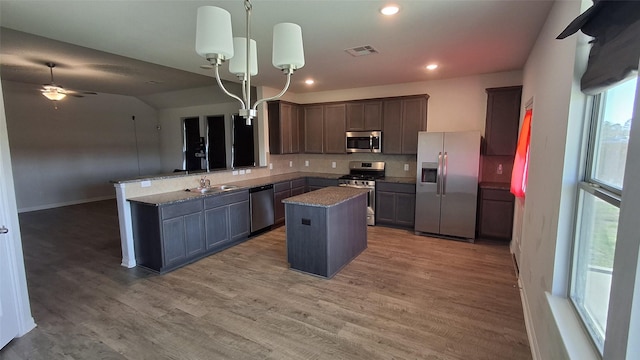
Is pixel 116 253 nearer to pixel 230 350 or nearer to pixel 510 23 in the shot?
pixel 230 350

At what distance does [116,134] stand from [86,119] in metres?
0.76

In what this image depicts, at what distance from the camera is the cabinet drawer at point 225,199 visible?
3961 mm

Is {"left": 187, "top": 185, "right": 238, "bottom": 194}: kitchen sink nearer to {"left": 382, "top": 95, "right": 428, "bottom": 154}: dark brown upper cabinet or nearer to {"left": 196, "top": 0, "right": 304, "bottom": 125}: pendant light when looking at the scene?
{"left": 196, "top": 0, "right": 304, "bottom": 125}: pendant light

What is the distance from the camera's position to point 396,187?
5148mm

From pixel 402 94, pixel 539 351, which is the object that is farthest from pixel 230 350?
pixel 402 94

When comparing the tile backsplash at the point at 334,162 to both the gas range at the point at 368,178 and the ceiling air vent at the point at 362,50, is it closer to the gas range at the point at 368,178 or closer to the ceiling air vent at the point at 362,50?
the gas range at the point at 368,178

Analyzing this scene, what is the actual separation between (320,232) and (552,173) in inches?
84.8

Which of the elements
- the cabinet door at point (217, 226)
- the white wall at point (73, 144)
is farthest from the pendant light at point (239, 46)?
the white wall at point (73, 144)

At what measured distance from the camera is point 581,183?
156cm

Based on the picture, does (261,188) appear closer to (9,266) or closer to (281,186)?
(281,186)

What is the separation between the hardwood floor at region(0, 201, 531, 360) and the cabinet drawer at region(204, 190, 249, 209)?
70 cm

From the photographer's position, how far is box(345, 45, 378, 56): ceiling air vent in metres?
3.32

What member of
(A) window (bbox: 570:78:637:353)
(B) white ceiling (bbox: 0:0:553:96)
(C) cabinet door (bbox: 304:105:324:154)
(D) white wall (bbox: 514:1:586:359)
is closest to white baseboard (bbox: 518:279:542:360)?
(D) white wall (bbox: 514:1:586:359)

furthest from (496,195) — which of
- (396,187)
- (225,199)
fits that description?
(225,199)
